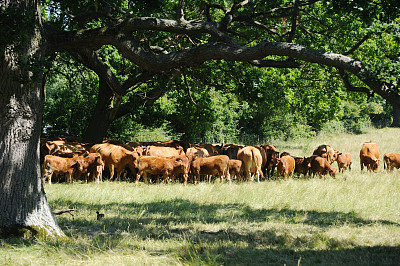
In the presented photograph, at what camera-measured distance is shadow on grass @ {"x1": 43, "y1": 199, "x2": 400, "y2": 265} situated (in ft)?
17.8

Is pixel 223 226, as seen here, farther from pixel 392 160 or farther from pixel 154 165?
pixel 392 160

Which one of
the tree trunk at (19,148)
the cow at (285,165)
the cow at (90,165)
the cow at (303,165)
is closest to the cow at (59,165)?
the cow at (90,165)

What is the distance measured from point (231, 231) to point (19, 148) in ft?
12.6

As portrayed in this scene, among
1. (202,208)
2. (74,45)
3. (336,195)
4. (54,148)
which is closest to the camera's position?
(74,45)

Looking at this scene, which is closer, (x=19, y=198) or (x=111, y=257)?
(x=111, y=257)

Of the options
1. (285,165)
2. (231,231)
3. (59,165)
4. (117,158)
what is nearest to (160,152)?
(117,158)

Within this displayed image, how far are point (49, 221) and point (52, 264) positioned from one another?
4.44 ft

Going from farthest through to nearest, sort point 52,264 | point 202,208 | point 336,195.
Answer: point 336,195, point 202,208, point 52,264

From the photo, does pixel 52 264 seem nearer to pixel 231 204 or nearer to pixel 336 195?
pixel 231 204

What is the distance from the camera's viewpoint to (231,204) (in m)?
9.45

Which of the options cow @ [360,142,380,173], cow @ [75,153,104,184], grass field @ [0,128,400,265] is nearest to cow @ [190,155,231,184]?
grass field @ [0,128,400,265]

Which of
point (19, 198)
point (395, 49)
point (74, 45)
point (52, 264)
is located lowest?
point (52, 264)

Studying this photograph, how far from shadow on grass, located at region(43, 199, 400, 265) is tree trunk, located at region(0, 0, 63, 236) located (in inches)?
35.0

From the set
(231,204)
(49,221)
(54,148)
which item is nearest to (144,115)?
(54,148)
